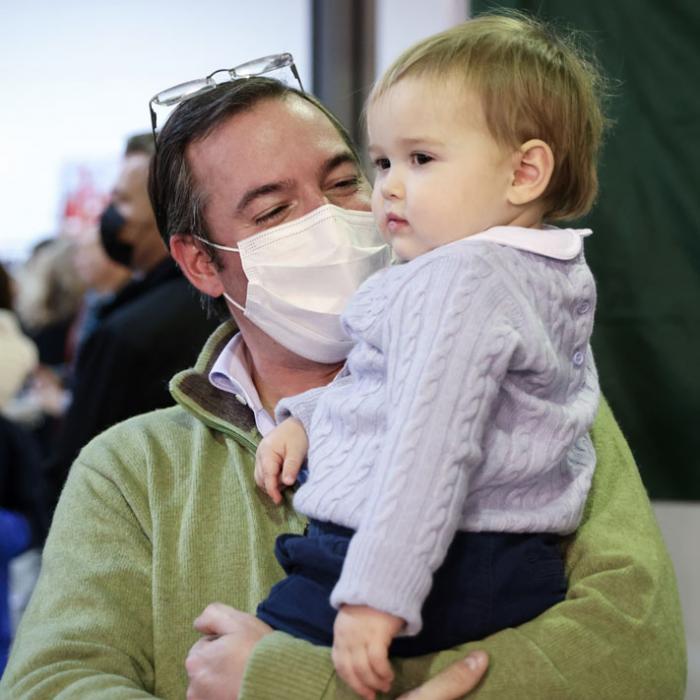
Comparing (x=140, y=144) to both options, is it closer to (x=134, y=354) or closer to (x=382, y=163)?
(x=134, y=354)

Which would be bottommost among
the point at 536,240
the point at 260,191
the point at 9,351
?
the point at 9,351

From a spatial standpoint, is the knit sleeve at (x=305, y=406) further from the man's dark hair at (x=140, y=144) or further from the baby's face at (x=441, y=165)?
the man's dark hair at (x=140, y=144)

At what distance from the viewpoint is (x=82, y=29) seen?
15.4 ft

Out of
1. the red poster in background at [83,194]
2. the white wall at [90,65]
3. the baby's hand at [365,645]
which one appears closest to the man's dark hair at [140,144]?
the white wall at [90,65]

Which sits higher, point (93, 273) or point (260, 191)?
point (260, 191)

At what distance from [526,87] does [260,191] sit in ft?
2.30

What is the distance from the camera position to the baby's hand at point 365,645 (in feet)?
4.00

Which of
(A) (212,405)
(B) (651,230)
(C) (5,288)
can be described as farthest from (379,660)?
(C) (5,288)

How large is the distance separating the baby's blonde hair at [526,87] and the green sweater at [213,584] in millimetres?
458

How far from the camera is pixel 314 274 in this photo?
1.97 meters

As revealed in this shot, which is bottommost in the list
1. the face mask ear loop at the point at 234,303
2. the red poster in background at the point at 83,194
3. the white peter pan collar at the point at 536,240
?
the red poster in background at the point at 83,194

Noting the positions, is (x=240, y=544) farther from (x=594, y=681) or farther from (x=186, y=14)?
(x=186, y=14)

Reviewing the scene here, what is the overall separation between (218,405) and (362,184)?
47 centimetres

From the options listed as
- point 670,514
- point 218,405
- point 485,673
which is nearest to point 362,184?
point 218,405
